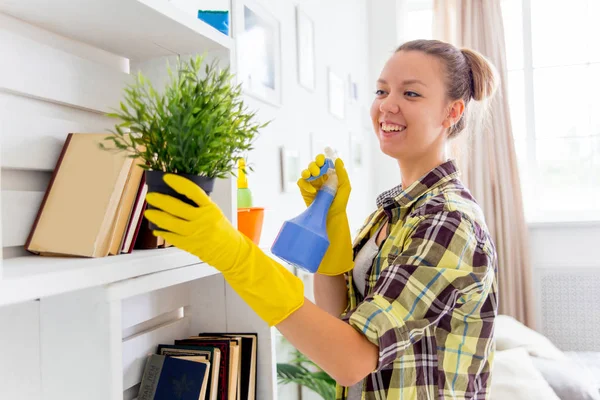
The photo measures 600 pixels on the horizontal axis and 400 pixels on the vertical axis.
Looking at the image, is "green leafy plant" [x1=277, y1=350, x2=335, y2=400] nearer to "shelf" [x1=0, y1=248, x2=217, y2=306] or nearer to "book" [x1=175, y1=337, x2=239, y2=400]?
"book" [x1=175, y1=337, x2=239, y2=400]

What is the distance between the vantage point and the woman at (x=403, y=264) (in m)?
0.80

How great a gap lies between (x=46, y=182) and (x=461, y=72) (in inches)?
36.9

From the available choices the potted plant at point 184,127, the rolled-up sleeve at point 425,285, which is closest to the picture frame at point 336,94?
the rolled-up sleeve at point 425,285

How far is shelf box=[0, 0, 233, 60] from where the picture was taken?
0.78 meters

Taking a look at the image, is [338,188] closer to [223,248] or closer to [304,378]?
[223,248]

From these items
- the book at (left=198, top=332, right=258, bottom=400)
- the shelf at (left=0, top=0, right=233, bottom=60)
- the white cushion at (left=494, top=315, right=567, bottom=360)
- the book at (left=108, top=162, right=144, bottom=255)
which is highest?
the shelf at (left=0, top=0, right=233, bottom=60)

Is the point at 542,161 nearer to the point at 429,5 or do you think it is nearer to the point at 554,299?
the point at 554,299

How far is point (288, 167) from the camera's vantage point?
2111 mm

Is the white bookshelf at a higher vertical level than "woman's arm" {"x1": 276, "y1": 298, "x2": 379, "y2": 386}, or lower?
higher

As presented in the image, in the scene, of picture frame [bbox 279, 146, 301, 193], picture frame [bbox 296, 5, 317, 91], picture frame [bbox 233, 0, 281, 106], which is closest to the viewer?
picture frame [bbox 233, 0, 281, 106]

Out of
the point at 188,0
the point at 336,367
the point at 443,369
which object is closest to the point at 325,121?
the point at 188,0

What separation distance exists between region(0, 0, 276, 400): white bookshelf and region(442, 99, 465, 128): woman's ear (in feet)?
1.79

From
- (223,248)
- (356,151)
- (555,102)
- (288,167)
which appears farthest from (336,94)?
(223,248)

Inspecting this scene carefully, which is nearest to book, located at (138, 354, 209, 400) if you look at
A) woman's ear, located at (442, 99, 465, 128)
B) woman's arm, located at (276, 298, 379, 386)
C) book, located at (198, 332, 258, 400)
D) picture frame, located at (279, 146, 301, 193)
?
→ book, located at (198, 332, 258, 400)
